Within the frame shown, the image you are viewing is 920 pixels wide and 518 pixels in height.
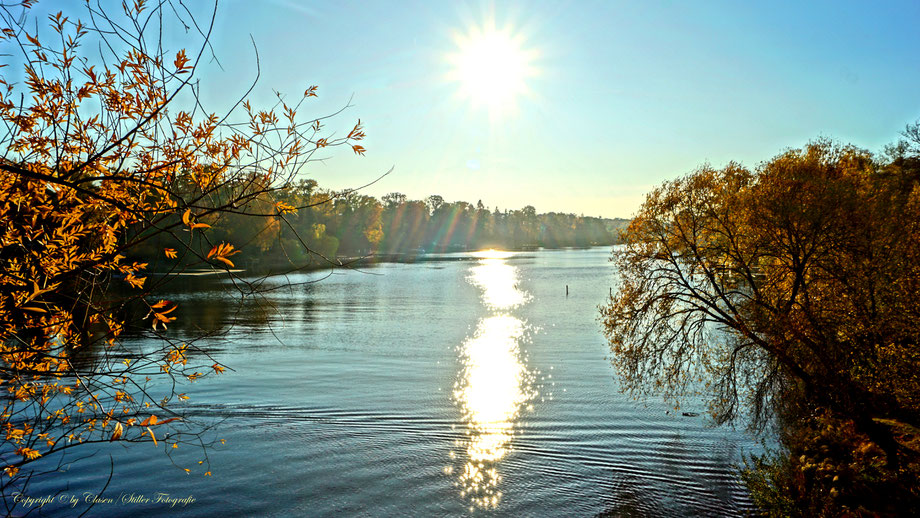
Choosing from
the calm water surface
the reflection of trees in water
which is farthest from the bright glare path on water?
the reflection of trees in water

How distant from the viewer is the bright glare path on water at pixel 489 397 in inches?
778

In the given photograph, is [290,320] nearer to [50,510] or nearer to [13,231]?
[50,510]

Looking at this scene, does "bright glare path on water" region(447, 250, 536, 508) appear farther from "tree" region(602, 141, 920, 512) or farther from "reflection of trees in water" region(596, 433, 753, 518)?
"tree" region(602, 141, 920, 512)

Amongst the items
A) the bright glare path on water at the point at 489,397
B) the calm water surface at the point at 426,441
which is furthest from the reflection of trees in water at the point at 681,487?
the bright glare path on water at the point at 489,397

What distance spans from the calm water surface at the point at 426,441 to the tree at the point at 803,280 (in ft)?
12.7

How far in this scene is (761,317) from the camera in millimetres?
24359

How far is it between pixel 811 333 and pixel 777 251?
4152 mm

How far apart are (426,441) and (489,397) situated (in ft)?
22.8

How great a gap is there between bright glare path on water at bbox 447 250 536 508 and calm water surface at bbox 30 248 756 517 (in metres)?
0.10

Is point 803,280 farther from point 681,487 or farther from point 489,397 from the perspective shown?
point 489,397

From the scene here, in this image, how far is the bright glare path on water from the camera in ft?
64.8

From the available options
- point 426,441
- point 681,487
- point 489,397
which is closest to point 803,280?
point 681,487

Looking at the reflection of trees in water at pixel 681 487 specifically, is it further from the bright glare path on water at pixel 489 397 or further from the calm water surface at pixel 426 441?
the bright glare path on water at pixel 489 397

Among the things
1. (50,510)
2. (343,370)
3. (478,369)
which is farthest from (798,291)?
(50,510)
